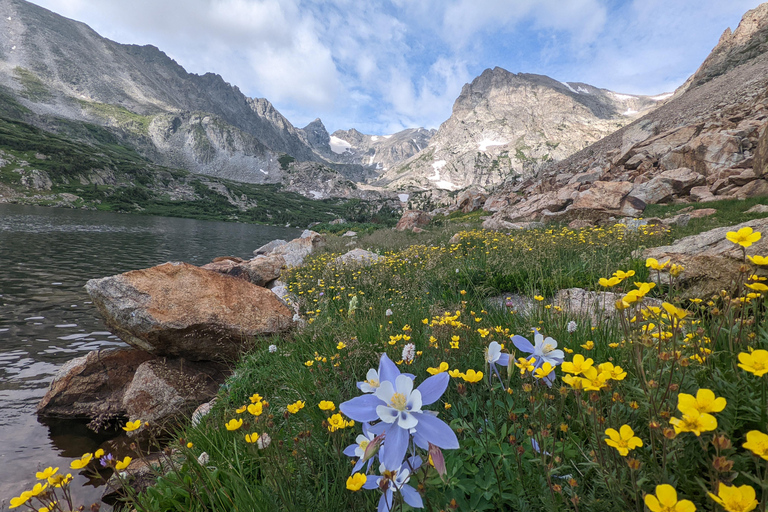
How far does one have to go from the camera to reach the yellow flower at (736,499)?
83cm

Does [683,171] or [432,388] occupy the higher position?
[683,171]

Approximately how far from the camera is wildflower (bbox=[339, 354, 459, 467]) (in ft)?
3.48

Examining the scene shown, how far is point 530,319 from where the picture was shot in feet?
11.1

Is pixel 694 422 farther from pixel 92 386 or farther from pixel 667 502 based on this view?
pixel 92 386

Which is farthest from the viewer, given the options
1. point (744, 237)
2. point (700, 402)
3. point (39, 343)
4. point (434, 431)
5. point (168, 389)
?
point (39, 343)

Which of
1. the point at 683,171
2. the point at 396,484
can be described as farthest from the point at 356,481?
the point at 683,171

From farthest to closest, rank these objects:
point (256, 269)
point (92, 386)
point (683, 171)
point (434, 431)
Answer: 1. point (683, 171)
2. point (256, 269)
3. point (92, 386)
4. point (434, 431)

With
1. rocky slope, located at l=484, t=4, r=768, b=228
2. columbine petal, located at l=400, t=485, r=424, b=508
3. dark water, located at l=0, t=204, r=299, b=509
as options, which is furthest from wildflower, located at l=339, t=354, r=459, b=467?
rocky slope, located at l=484, t=4, r=768, b=228

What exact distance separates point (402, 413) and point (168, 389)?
20.0 ft

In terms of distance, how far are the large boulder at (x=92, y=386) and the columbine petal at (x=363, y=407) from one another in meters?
6.36

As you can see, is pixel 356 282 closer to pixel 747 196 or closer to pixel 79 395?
pixel 79 395

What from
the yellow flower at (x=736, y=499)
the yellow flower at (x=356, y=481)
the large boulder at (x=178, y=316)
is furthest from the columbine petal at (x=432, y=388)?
the large boulder at (x=178, y=316)

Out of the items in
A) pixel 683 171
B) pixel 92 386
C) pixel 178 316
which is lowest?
pixel 92 386

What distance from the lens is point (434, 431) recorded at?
3.58 feet
